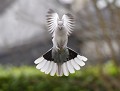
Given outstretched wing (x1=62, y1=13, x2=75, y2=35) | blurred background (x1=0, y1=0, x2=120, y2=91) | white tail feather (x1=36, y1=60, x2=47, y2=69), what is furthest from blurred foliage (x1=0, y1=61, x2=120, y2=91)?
outstretched wing (x1=62, y1=13, x2=75, y2=35)

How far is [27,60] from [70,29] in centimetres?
1004

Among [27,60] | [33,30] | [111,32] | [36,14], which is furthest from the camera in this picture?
[33,30]

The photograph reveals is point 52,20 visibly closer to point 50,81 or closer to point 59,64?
point 59,64

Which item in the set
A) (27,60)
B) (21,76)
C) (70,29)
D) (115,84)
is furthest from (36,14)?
(70,29)

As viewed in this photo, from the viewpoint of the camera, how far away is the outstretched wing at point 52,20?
0.90 m

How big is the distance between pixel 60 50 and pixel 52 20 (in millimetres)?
88

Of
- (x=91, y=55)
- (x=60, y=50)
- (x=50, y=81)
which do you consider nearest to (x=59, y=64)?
(x=60, y=50)

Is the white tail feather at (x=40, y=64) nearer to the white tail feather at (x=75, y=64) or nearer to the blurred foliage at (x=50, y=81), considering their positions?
the white tail feather at (x=75, y=64)

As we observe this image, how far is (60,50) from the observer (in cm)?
Answer: 89

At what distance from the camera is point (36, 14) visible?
33.4 ft

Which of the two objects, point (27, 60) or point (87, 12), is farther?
point (27, 60)

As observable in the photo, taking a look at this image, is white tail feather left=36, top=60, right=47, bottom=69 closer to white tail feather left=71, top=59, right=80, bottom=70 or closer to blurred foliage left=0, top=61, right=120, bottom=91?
white tail feather left=71, top=59, right=80, bottom=70

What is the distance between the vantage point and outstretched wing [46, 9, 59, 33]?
35.5 inches

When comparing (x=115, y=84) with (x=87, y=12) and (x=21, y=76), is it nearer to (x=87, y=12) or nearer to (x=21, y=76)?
(x=87, y=12)
